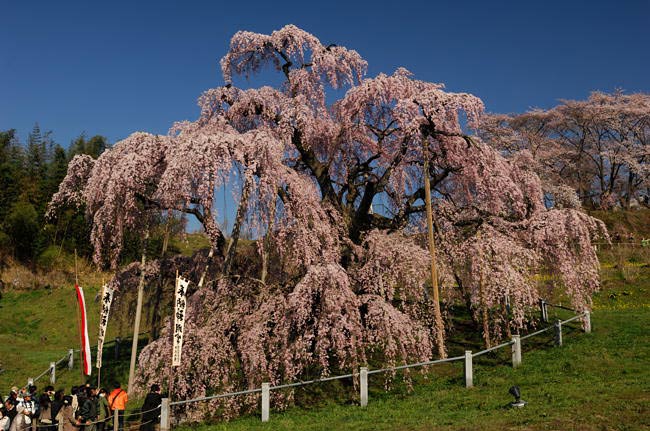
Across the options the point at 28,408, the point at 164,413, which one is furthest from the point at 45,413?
the point at 164,413

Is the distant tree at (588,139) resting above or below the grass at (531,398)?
above

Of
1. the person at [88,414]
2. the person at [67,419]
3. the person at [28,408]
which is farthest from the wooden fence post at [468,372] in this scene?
the person at [28,408]

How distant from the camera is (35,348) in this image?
1194 inches

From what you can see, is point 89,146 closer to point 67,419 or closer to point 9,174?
point 9,174

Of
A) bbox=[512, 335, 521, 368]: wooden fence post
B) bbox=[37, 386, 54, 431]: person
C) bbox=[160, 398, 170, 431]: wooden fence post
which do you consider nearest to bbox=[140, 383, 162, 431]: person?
bbox=[160, 398, 170, 431]: wooden fence post

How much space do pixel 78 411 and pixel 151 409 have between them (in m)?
1.81

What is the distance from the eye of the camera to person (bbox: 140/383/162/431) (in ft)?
39.8

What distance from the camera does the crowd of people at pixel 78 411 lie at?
39.8ft

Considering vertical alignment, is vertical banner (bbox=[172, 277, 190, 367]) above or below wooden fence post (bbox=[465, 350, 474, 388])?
above

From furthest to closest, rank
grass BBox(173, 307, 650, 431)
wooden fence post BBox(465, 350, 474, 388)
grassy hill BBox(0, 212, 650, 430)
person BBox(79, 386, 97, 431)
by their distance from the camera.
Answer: wooden fence post BBox(465, 350, 474, 388), person BBox(79, 386, 97, 431), grassy hill BBox(0, 212, 650, 430), grass BBox(173, 307, 650, 431)

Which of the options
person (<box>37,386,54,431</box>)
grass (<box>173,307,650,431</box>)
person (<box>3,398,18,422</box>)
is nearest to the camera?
grass (<box>173,307,650,431</box>)

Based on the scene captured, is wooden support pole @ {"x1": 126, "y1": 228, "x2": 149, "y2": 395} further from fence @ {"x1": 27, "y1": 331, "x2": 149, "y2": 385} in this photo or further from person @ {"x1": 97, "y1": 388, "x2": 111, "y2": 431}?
fence @ {"x1": 27, "y1": 331, "x2": 149, "y2": 385}

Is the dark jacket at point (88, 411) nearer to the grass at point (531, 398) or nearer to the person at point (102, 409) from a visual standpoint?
the person at point (102, 409)

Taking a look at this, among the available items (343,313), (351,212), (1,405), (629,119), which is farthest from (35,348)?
(629,119)
